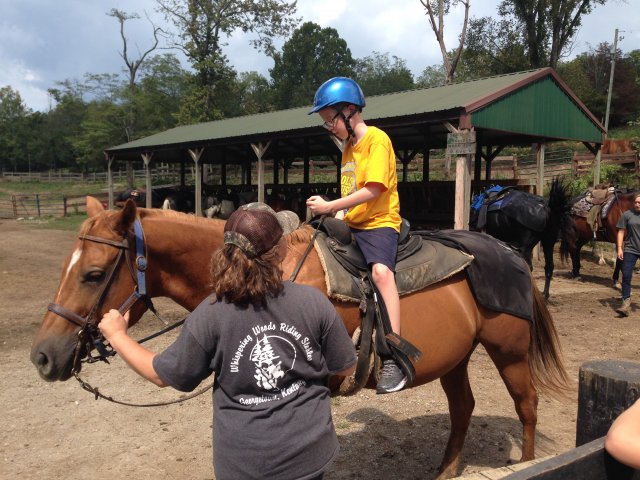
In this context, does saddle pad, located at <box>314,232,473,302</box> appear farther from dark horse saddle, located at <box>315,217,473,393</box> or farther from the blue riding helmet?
the blue riding helmet

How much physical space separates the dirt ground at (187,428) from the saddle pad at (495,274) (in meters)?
1.18

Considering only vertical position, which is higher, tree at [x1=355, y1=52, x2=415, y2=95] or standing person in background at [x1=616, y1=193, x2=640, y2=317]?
tree at [x1=355, y1=52, x2=415, y2=95]

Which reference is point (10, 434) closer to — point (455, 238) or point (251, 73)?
point (455, 238)

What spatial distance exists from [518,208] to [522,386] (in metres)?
6.28

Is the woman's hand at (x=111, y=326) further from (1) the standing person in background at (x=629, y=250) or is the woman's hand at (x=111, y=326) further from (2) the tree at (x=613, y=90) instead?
(2) the tree at (x=613, y=90)

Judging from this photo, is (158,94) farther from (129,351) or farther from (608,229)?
(129,351)

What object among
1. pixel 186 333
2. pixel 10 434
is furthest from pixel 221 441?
pixel 10 434

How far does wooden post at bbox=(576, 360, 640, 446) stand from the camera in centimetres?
185

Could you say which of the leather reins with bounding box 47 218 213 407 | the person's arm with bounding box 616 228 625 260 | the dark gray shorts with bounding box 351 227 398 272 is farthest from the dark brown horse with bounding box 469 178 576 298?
the leather reins with bounding box 47 218 213 407

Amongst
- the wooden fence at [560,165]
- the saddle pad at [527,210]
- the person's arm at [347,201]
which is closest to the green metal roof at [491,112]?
the saddle pad at [527,210]

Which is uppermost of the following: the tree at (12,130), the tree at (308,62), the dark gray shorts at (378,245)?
the tree at (308,62)

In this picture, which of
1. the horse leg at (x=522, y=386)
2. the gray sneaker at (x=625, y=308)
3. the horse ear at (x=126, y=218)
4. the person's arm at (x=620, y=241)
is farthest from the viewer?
the person's arm at (x=620, y=241)

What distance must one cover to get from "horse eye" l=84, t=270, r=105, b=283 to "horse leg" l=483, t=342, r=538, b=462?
255 cm

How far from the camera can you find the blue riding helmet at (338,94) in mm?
2676
